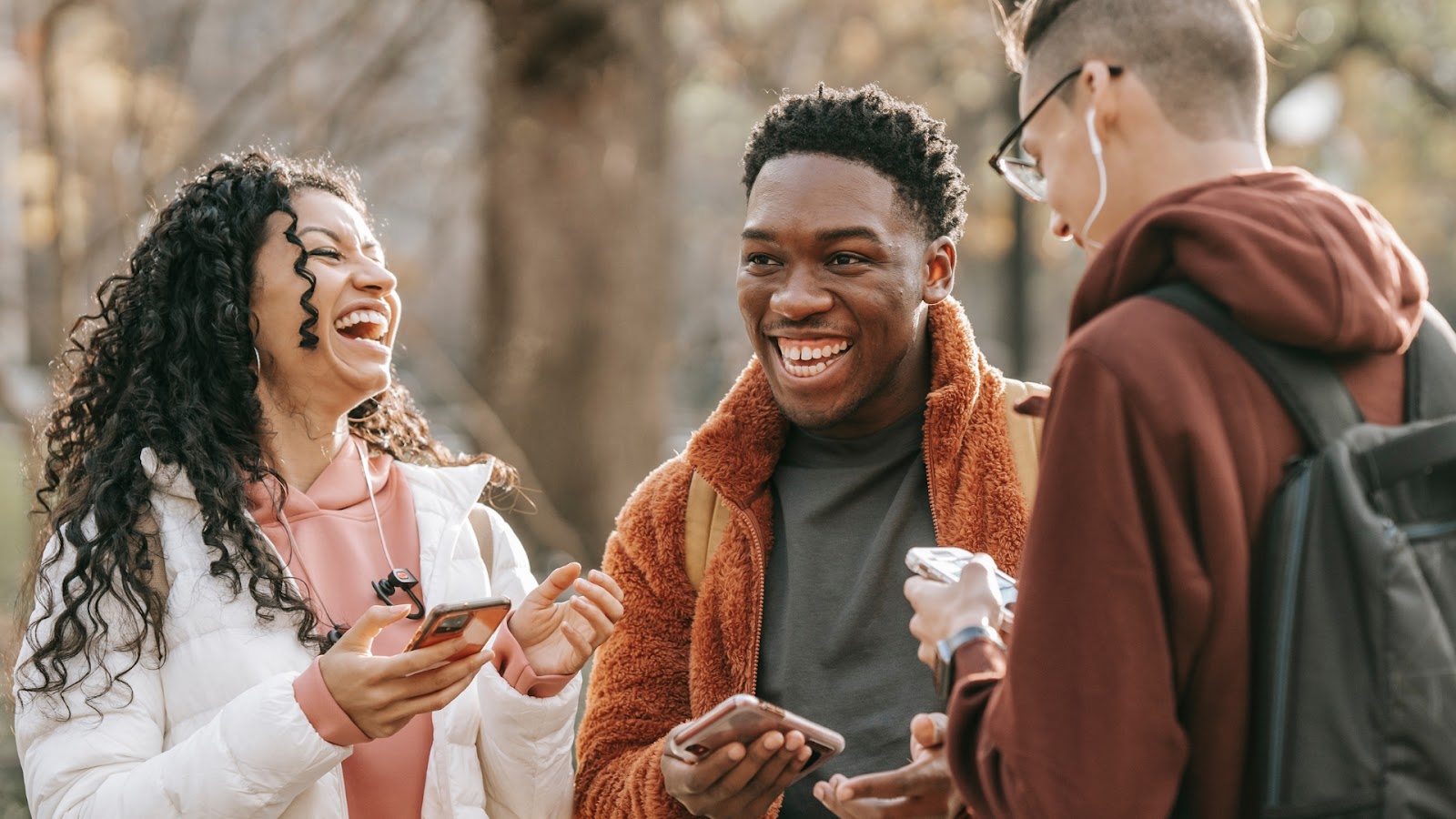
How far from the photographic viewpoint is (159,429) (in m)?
3.10

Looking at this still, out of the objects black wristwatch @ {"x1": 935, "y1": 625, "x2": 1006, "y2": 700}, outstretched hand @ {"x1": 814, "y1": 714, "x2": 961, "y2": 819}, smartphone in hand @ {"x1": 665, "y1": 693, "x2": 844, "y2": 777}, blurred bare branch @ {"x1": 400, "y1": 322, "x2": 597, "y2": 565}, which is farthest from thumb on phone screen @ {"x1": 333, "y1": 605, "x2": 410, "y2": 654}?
blurred bare branch @ {"x1": 400, "y1": 322, "x2": 597, "y2": 565}

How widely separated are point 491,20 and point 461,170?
387 cm

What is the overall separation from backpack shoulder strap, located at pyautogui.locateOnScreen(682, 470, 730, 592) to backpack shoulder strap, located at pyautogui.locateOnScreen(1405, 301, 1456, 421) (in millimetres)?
1660

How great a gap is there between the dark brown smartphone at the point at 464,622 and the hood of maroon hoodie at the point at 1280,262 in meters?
1.27

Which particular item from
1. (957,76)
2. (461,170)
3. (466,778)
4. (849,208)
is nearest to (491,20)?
(461,170)

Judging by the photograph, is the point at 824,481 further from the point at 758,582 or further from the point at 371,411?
the point at 371,411

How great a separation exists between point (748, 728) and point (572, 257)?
226 inches

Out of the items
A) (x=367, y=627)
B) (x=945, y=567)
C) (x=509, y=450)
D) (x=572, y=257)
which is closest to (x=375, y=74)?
(x=572, y=257)

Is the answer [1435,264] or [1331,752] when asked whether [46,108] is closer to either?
[1331,752]

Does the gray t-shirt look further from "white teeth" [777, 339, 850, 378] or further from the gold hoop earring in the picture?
the gold hoop earring

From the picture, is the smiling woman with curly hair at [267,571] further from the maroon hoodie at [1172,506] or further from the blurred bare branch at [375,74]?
the blurred bare branch at [375,74]

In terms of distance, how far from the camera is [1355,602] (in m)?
1.85

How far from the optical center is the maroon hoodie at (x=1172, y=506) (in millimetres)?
1878

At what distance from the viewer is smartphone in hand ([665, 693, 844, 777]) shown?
8.75 ft
